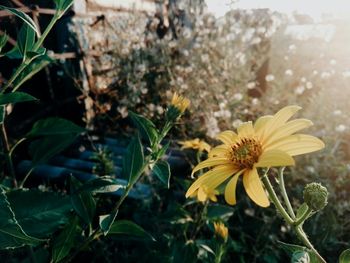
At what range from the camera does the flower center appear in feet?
2.69

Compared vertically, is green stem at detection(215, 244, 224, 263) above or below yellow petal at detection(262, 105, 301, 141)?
below

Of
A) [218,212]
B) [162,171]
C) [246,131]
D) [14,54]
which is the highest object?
[14,54]

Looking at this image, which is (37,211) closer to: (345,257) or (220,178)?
(220,178)

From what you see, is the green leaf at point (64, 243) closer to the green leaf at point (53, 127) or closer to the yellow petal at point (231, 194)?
the green leaf at point (53, 127)

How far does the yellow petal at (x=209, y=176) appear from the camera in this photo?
0.77m

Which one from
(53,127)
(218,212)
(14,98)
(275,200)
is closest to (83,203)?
(53,127)

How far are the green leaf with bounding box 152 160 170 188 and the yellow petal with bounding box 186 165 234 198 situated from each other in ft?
0.43

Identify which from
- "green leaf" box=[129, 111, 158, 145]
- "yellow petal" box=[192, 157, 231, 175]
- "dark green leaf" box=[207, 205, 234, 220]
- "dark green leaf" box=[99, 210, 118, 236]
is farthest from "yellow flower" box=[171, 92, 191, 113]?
"dark green leaf" box=[207, 205, 234, 220]

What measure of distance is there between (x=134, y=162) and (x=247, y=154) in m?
0.30

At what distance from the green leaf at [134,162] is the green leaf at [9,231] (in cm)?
29

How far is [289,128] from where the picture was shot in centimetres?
73

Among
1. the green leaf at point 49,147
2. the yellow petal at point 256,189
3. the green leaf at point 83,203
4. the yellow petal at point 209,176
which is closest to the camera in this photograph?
the yellow petal at point 256,189

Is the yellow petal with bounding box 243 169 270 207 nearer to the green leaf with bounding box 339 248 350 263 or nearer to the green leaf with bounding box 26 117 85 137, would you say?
the green leaf with bounding box 339 248 350 263

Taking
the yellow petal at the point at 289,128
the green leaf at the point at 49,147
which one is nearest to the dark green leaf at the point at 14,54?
the green leaf at the point at 49,147
